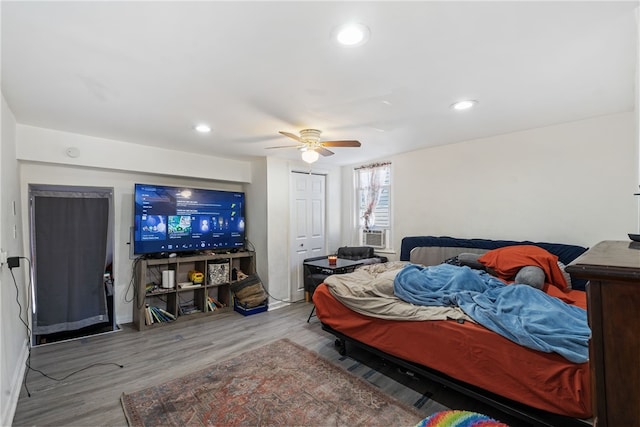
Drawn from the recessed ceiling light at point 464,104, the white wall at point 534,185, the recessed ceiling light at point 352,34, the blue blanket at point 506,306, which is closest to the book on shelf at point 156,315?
the blue blanket at point 506,306

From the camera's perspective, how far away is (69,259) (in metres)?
3.43

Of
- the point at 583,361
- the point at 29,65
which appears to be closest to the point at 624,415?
the point at 583,361

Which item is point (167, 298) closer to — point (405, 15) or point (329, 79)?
point (329, 79)

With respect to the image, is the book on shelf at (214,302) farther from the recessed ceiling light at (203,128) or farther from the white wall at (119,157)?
the recessed ceiling light at (203,128)

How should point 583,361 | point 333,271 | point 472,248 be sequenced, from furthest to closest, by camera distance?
point 333,271
point 472,248
point 583,361

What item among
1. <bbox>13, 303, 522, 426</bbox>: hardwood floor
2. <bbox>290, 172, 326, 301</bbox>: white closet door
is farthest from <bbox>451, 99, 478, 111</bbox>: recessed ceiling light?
<bbox>290, 172, 326, 301</bbox>: white closet door

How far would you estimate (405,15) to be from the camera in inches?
54.5

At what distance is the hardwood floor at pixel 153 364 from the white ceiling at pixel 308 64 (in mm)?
Answer: 2341

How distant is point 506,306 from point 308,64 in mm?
2153

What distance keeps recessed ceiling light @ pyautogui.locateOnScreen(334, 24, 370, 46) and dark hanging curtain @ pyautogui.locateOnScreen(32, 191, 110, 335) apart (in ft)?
12.2

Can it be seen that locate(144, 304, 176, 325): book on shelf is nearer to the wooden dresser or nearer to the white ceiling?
the white ceiling

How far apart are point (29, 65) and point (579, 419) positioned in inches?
149

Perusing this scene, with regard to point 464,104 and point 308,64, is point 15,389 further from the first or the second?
point 464,104

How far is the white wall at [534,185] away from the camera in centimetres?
276
